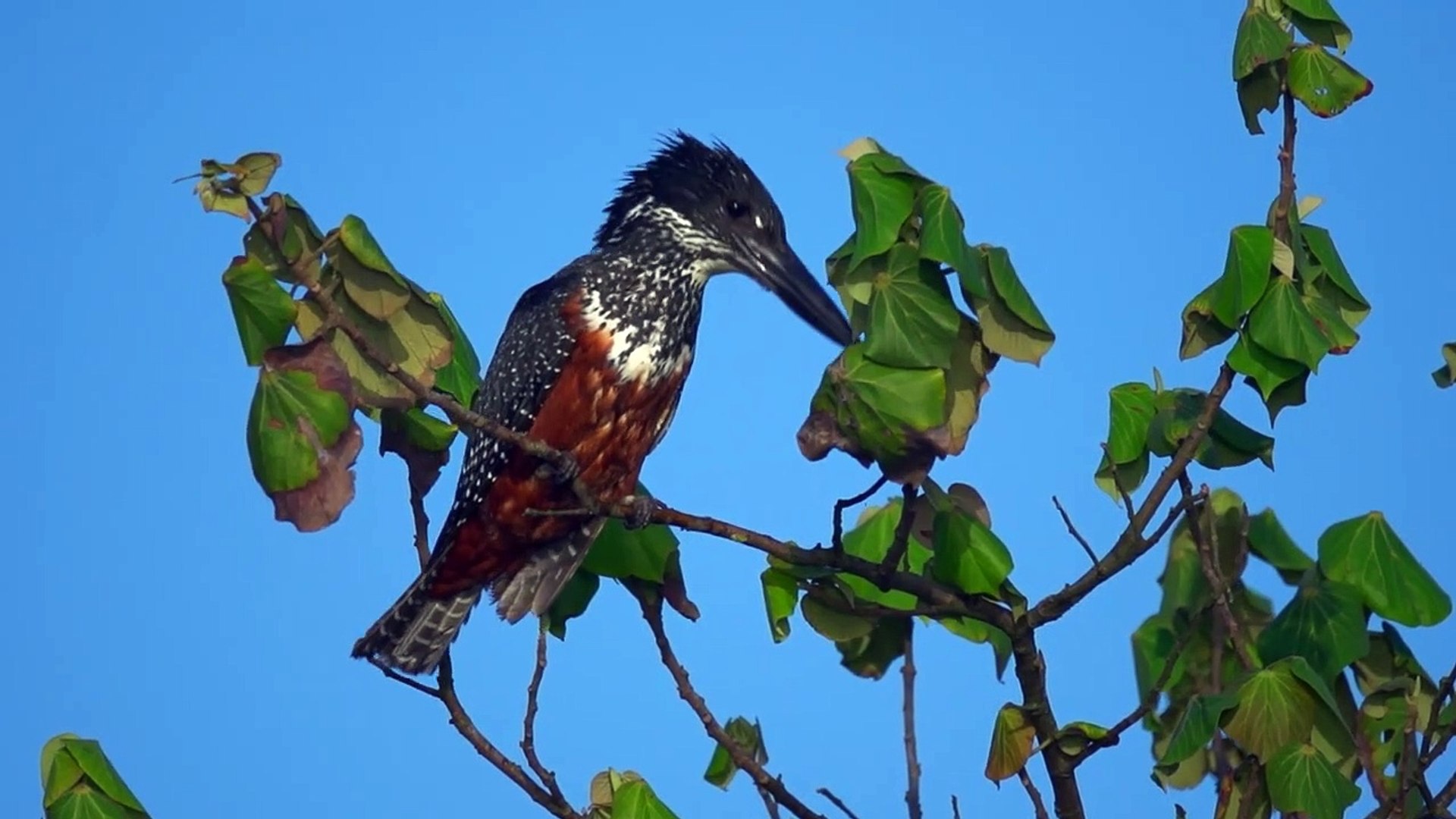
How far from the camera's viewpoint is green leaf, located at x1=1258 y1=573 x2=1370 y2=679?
355 cm

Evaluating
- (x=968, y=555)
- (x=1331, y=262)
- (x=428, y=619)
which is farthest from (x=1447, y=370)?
(x=428, y=619)

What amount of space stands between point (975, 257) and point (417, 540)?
171cm

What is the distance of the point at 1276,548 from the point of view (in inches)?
161

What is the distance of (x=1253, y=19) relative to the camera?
134 inches

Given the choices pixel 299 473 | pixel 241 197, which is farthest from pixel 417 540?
pixel 241 197

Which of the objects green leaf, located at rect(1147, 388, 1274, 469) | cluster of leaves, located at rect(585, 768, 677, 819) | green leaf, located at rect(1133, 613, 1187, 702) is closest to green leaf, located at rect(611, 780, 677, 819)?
cluster of leaves, located at rect(585, 768, 677, 819)

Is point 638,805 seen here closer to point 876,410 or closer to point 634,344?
point 876,410

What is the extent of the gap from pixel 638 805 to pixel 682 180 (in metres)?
2.76

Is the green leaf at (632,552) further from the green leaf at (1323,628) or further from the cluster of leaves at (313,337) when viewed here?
the green leaf at (1323,628)

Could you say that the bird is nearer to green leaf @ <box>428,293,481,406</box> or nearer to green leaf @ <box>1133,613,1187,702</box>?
green leaf @ <box>428,293,481,406</box>

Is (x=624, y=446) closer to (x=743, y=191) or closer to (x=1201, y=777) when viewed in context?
(x=743, y=191)

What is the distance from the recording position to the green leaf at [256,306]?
3.25 meters

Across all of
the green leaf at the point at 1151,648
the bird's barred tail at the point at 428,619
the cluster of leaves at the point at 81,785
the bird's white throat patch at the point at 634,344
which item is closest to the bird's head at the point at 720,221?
the bird's white throat patch at the point at 634,344

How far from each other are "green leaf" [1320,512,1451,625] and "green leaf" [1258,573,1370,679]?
36 millimetres
